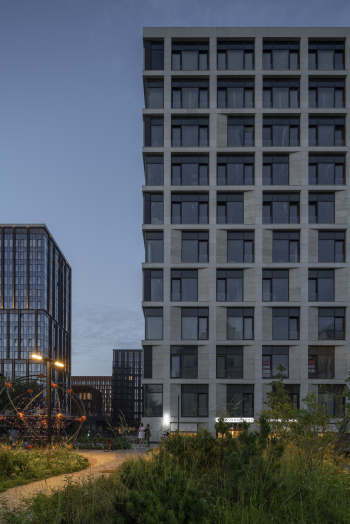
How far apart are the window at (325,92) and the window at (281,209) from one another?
9.21 meters

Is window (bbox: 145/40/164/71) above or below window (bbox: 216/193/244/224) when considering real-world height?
above

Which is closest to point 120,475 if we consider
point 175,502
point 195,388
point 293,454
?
point 175,502

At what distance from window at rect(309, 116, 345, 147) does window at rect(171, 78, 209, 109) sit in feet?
34.0

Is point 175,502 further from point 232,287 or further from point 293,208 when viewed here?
point 293,208

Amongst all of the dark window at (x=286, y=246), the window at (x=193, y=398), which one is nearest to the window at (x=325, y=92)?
the dark window at (x=286, y=246)

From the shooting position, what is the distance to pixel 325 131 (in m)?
45.1

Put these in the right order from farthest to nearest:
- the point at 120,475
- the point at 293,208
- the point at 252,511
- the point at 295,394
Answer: the point at 293,208 < the point at 295,394 < the point at 120,475 < the point at 252,511

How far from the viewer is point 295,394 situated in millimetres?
41781

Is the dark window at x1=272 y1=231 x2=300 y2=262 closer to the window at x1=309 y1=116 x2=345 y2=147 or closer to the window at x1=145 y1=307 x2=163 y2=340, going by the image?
the window at x1=309 y1=116 x2=345 y2=147

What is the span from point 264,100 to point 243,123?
10.0 feet

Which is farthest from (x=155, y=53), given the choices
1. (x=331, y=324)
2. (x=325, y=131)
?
(x=331, y=324)

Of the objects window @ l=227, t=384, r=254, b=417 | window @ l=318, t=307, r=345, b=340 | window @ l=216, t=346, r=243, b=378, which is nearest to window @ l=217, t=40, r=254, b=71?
window @ l=318, t=307, r=345, b=340

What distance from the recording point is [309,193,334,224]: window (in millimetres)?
44188

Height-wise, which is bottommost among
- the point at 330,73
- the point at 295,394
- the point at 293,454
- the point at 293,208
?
the point at 295,394
